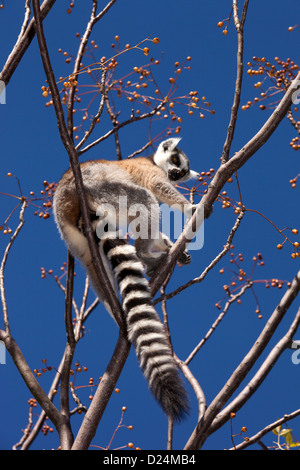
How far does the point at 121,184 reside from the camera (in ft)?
14.5

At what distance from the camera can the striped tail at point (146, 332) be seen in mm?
2992

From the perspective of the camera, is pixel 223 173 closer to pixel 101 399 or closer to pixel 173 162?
pixel 101 399

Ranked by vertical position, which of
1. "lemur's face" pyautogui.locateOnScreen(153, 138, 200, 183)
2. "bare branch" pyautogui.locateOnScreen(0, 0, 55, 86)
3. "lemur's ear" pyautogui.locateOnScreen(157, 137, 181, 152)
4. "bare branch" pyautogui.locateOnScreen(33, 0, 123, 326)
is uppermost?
"lemur's ear" pyautogui.locateOnScreen(157, 137, 181, 152)

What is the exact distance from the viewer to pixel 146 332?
10.9ft

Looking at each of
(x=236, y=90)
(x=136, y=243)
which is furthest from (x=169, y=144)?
(x=236, y=90)

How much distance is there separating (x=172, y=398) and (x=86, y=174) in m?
2.04

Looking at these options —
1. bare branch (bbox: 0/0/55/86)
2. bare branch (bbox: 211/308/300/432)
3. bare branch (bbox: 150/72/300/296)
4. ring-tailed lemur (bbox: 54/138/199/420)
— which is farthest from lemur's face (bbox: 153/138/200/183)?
bare branch (bbox: 211/308/300/432)

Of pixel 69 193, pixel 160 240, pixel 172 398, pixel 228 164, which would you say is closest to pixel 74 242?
pixel 69 193

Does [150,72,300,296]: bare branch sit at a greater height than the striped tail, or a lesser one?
greater

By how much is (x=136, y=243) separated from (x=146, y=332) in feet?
4.23

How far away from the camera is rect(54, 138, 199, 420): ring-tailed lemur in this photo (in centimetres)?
312

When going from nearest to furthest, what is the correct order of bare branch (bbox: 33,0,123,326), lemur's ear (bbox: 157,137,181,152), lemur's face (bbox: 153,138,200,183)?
bare branch (bbox: 33,0,123,326)
lemur's face (bbox: 153,138,200,183)
lemur's ear (bbox: 157,137,181,152)

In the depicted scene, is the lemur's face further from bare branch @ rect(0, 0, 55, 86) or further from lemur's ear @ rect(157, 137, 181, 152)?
bare branch @ rect(0, 0, 55, 86)
